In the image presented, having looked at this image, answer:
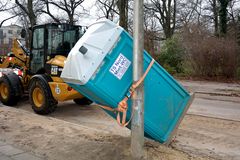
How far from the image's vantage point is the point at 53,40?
9.16 metres

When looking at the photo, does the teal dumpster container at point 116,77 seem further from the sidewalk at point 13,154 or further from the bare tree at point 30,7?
the bare tree at point 30,7

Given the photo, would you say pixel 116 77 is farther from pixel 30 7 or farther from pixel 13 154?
pixel 30 7

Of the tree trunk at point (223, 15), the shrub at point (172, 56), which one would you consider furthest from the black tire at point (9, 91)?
the tree trunk at point (223, 15)

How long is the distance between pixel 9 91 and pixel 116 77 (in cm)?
646

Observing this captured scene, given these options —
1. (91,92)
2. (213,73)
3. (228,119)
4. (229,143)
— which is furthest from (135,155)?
(213,73)

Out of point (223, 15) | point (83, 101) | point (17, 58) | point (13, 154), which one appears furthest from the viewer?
point (223, 15)

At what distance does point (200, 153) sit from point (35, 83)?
5.44 metres

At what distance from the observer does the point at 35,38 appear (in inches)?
380

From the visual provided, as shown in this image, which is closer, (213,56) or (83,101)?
(83,101)

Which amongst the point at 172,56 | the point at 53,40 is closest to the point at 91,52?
the point at 53,40

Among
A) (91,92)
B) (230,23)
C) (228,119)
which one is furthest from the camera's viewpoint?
(230,23)

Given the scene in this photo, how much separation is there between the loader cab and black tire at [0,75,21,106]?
0.95 meters

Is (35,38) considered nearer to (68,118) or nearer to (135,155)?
(68,118)

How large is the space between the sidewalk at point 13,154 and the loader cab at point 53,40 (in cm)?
438
